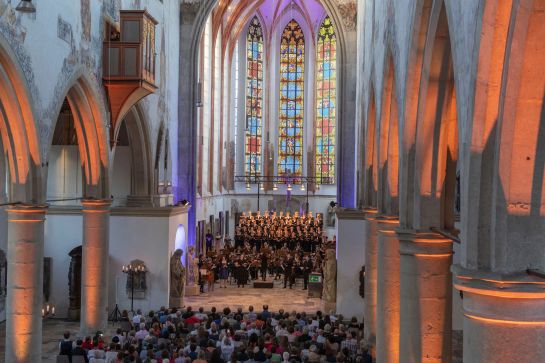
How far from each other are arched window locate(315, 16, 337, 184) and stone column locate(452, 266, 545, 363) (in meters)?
37.9

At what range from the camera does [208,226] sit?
119ft

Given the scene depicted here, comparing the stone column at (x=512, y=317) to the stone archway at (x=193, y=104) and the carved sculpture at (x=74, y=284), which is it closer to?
the carved sculpture at (x=74, y=284)

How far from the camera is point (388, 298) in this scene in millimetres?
14875

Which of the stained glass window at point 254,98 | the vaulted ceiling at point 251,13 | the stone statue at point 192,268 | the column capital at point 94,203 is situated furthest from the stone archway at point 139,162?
the stained glass window at point 254,98

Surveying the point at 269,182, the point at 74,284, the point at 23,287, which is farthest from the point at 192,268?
the point at 269,182

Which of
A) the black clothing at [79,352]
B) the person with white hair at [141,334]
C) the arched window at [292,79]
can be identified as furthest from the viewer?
the arched window at [292,79]

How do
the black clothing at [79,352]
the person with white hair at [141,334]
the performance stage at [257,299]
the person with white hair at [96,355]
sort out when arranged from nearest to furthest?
the person with white hair at [96,355] < the black clothing at [79,352] < the person with white hair at [141,334] < the performance stage at [257,299]

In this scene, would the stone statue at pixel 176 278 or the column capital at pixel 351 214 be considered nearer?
the stone statue at pixel 176 278

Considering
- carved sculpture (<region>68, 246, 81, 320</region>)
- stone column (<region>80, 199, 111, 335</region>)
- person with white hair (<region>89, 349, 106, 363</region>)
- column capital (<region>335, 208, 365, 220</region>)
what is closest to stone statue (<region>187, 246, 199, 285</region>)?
carved sculpture (<region>68, 246, 81, 320</region>)

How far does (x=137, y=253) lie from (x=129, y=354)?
10203 millimetres

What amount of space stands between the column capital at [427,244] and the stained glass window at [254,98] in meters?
34.2

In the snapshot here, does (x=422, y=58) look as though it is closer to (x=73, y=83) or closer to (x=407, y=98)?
(x=407, y=98)

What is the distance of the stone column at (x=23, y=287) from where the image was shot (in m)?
15.6

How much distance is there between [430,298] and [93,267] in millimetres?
12456
